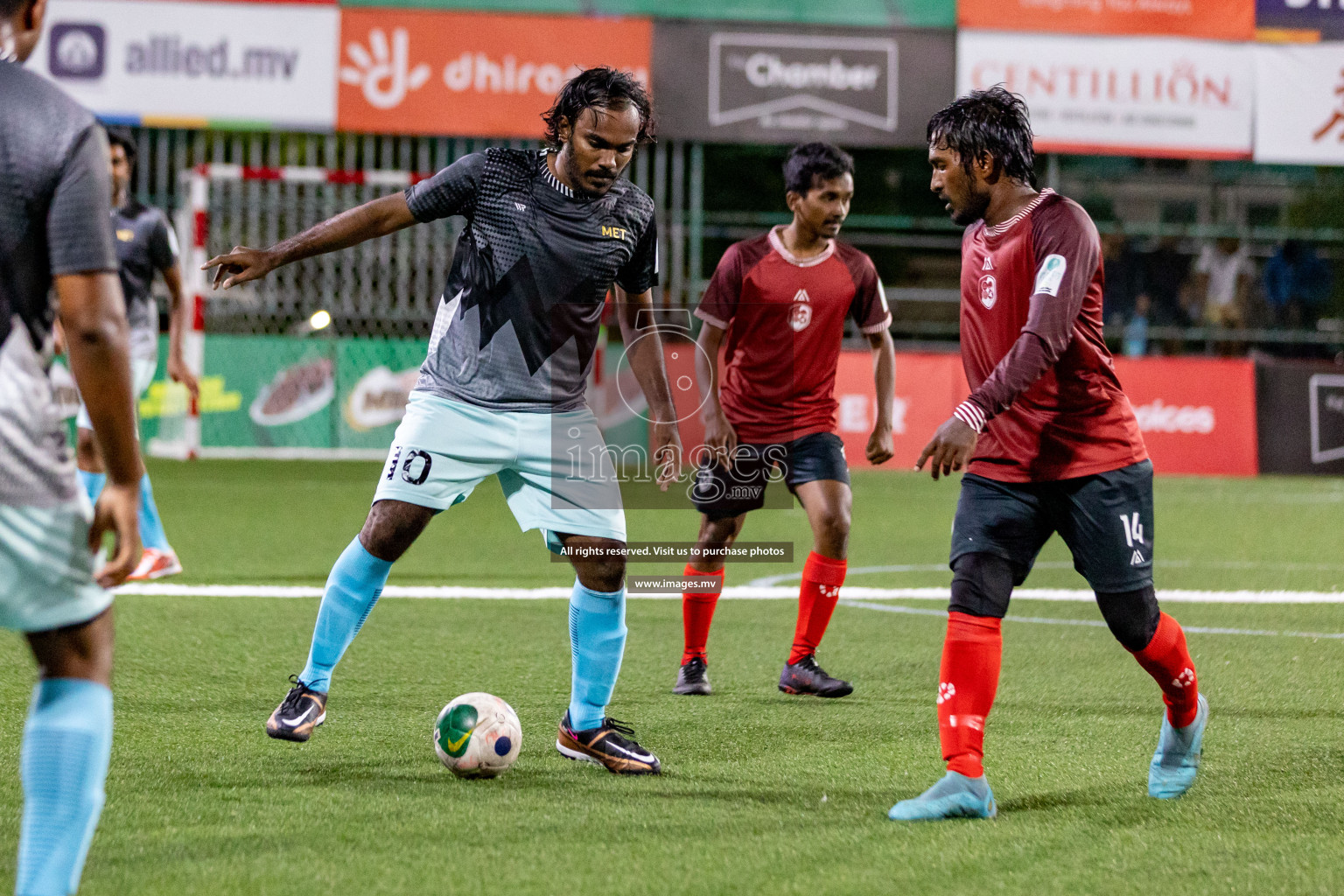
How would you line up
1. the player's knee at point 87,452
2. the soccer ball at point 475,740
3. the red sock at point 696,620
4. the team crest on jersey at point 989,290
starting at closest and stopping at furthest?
the team crest on jersey at point 989,290
the soccer ball at point 475,740
the red sock at point 696,620
the player's knee at point 87,452

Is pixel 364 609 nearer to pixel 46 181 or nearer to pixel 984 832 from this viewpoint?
pixel 984 832

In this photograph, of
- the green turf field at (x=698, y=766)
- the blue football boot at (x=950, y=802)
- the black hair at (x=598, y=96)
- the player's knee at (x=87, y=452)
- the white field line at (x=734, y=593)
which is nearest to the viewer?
the green turf field at (x=698, y=766)

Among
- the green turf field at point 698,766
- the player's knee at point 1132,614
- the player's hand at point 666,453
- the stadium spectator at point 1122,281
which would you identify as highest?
the stadium spectator at point 1122,281

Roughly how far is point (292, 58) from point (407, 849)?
1566 cm

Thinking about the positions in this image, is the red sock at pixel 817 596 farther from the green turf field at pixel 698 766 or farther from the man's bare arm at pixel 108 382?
the man's bare arm at pixel 108 382

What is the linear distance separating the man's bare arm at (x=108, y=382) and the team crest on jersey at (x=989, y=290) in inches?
95.0

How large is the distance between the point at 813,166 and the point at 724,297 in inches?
25.4

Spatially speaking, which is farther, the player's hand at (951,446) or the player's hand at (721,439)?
the player's hand at (721,439)

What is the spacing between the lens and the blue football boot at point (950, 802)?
4.01 metres

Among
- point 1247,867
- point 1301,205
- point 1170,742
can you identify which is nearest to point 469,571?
point 1170,742

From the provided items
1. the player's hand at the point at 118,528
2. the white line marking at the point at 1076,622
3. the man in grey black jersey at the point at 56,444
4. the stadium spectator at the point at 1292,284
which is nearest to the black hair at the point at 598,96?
the man in grey black jersey at the point at 56,444

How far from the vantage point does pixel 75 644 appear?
2807mm

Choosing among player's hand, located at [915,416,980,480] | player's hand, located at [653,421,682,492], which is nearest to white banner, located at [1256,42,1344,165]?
player's hand, located at [653,421,682,492]

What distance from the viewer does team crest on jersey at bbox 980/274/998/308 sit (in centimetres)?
423
